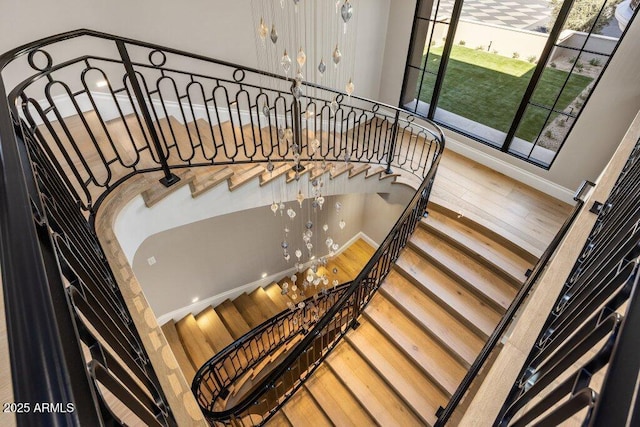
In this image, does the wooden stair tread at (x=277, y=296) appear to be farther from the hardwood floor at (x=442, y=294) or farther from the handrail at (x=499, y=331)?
the handrail at (x=499, y=331)

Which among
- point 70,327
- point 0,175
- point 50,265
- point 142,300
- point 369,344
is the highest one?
point 142,300

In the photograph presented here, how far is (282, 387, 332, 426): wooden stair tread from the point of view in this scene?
3605mm

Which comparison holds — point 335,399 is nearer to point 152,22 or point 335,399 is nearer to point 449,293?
point 449,293

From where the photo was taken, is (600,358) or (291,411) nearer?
(600,358)

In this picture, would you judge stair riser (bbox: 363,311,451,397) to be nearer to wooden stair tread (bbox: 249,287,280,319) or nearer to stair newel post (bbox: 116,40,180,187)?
stair newel post (bbox: 116,40,180,187)

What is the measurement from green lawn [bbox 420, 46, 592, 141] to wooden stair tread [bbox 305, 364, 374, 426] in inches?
262

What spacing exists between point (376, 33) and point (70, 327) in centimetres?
645

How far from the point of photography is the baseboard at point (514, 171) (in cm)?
500

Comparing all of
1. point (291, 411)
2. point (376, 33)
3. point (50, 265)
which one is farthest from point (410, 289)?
point (376, 33)

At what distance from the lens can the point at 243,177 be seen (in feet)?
11.4

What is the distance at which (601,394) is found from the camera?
0.53 metres

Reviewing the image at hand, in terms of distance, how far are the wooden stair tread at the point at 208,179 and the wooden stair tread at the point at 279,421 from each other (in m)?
2.60

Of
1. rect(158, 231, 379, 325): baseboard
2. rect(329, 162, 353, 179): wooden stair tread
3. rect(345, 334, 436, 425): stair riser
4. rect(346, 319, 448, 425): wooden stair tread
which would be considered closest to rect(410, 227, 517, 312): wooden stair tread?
rect(346, 319, 448, 425): wooden stair tread

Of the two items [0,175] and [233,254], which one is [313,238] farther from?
[0,175]
